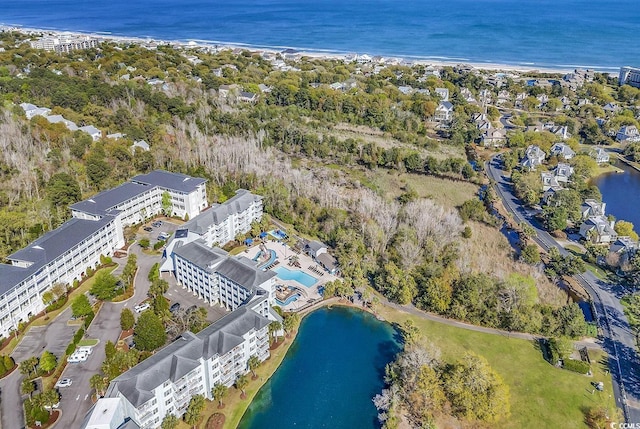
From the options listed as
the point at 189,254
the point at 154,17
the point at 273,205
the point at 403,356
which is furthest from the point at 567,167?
the point at 154,17

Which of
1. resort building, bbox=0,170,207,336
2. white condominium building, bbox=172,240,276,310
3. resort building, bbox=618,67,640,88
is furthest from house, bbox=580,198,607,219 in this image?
resort building, bbox=618,67,640,88

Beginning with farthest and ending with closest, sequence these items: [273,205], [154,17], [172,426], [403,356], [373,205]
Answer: [154,17], [273,205], [373,205], [403,356], [172,426]

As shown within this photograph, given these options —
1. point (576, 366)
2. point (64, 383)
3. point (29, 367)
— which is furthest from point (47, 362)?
point (576, 366)

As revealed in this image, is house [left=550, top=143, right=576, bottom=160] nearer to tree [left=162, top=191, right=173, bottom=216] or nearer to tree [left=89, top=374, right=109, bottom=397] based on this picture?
tree [left=162, top=191, right=173, bottom=216]

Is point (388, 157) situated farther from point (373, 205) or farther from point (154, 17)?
point (154, 17)

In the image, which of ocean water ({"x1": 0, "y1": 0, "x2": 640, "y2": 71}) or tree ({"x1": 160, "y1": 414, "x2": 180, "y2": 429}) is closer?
tree ({"x1": 160, "y1": 414, "x2": 180, "y2": 429})

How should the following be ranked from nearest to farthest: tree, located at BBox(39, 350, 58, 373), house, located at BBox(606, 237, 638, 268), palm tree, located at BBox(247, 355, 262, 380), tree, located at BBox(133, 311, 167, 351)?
tree, located at BBox(39, 350, 58, 373)
palm tree, located at BBox(247, 355, 262, 380)
tree, located at BBox(133, 311, 167, 351)
house, located at BBox(606, 237, 638, 268)
